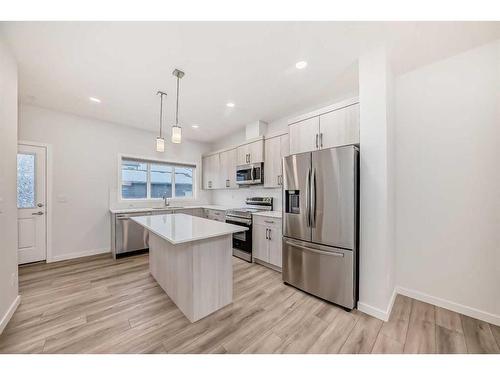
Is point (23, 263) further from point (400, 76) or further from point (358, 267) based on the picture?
point (400, 76)

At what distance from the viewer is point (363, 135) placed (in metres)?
2.12

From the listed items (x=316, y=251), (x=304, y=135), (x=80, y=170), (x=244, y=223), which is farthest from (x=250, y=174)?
(x=80, y=170)

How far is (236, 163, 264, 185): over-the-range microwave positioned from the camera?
12.7ft

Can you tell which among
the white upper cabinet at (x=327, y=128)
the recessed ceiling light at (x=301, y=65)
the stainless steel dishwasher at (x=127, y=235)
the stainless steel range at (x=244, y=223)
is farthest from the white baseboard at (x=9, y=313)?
the recessed ceiling light at (x=301, y=65)

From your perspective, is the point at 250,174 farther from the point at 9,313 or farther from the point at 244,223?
the point at 9,313

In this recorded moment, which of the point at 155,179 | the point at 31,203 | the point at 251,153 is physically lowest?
the point at 31,203

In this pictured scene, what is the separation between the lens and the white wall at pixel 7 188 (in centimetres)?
Answer: 180

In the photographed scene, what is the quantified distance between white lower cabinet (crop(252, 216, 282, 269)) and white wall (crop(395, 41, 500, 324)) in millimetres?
1563

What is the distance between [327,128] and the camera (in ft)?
8.27

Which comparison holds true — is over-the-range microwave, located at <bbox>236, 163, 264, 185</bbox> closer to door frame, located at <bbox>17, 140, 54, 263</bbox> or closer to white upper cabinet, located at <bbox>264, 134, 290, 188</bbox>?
white upper cabinet, located at <bbox>264, 134, 290, 188</bbox>

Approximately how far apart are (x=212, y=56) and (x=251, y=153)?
217 cm

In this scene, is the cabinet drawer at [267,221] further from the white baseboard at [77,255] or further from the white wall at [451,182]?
the white baseboard at [77,255]
